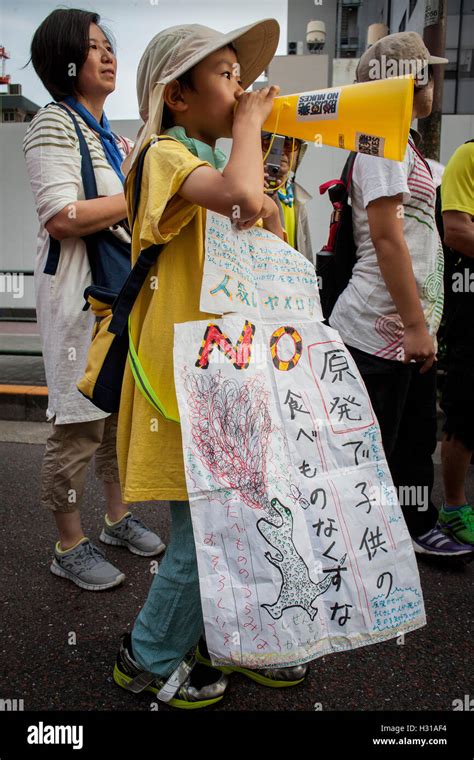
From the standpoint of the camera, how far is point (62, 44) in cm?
218

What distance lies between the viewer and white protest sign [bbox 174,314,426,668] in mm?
1319

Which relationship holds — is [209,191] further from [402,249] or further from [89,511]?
[89,511]

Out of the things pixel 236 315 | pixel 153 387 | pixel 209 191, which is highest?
pixel 209 191

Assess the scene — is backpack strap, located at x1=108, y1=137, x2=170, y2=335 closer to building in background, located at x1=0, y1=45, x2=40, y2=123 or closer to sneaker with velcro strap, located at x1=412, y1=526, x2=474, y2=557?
sneaker with velcro strap, located at x1=412, y1=526, x2=474, y2=557

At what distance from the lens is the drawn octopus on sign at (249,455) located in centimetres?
133

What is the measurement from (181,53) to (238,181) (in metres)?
0.34

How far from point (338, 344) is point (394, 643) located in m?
1.09

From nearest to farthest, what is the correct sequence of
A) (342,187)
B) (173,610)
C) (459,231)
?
(173,610)
(342,187)
(459,231)

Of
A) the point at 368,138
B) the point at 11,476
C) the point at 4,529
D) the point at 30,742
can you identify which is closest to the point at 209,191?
the point at 368,138

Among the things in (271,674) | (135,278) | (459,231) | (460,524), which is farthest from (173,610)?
(459,231)

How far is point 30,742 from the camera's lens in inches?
61.8

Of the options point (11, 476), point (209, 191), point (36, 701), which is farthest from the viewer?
point (11, 476)

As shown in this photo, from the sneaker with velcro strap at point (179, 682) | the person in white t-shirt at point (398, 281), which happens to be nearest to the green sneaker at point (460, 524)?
the person in white t-shirt at point (398, 281)

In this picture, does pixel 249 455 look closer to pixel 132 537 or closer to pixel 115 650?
pixel 115 650
